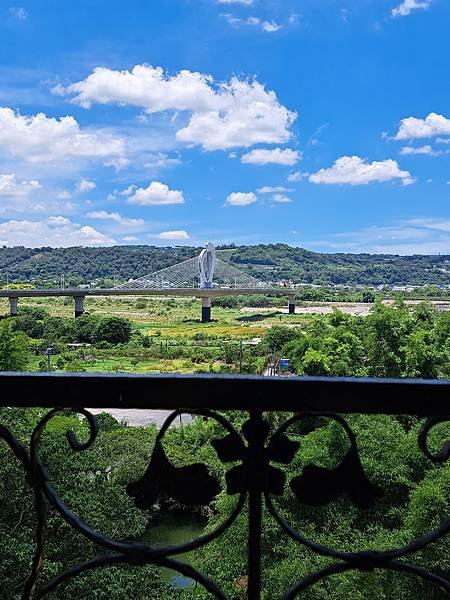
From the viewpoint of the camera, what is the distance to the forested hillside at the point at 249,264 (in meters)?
67.3

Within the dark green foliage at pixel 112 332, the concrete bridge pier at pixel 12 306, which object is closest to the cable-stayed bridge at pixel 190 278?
the concrete bridge pier at pixel 12 306

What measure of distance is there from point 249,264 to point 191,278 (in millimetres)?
12268

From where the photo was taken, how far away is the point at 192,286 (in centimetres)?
6141

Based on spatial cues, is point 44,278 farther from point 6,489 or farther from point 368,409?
point 368,409

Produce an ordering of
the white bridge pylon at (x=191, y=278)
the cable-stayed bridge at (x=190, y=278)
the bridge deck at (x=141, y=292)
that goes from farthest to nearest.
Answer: the cable-stayed bridge at (x=190, y=278) < the white bridge pylon at (x=191, y=278) < the bridge deck at (x=141, y=292)

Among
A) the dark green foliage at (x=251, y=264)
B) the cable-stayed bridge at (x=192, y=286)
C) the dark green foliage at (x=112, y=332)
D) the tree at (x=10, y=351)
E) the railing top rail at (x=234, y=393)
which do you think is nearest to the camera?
the railing top rail at (x=234, y=393)

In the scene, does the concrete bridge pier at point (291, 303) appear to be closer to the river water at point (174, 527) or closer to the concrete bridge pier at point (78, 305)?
the concrete bridge pier at point (78, 305)

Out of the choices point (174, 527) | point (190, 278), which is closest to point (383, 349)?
point (174, 527)

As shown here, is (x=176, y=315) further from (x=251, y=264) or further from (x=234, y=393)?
(x=234, y=393)

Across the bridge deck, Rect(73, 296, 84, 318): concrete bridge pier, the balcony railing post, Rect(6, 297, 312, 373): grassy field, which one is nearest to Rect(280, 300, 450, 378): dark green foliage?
Rect(6, 297, 312, 373): grassy field

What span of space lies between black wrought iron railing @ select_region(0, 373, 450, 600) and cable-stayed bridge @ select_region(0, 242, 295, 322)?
46696mm

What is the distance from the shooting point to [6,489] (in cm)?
895

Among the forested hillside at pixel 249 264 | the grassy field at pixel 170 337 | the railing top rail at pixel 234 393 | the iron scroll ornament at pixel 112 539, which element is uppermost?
the forested hillside at pixel 249 264

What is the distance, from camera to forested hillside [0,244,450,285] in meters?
67.3
